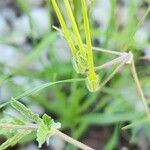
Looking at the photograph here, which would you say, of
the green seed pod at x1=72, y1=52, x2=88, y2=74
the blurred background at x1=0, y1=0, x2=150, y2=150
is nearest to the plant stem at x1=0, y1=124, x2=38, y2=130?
the green seed pod at x1=72, y1=52, x2=88, y2=74

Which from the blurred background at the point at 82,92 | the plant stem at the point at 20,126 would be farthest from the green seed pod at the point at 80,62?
the blurred background at the point at 82,92

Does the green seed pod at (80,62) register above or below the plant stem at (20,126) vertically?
above

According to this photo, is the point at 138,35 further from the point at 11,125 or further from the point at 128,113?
the point at 11,125

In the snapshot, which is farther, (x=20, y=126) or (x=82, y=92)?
(x=82, y=92)

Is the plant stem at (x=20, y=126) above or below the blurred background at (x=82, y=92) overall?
below

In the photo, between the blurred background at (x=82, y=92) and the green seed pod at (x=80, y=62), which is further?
the blurred background at (x=82, y=92)

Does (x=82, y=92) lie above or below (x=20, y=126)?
above

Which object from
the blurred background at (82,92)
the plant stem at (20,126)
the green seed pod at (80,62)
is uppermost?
the blurred background at (82,92)

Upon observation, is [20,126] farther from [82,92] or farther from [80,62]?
[82,92]

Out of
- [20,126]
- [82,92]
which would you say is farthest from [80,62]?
[82,92]

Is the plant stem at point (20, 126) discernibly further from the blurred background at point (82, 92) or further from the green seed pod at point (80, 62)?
the blurred background at point (82, 92)

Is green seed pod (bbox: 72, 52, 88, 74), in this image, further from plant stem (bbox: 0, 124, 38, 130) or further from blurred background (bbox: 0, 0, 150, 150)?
blurred background (bbox: 0, 0, 150, 150)
